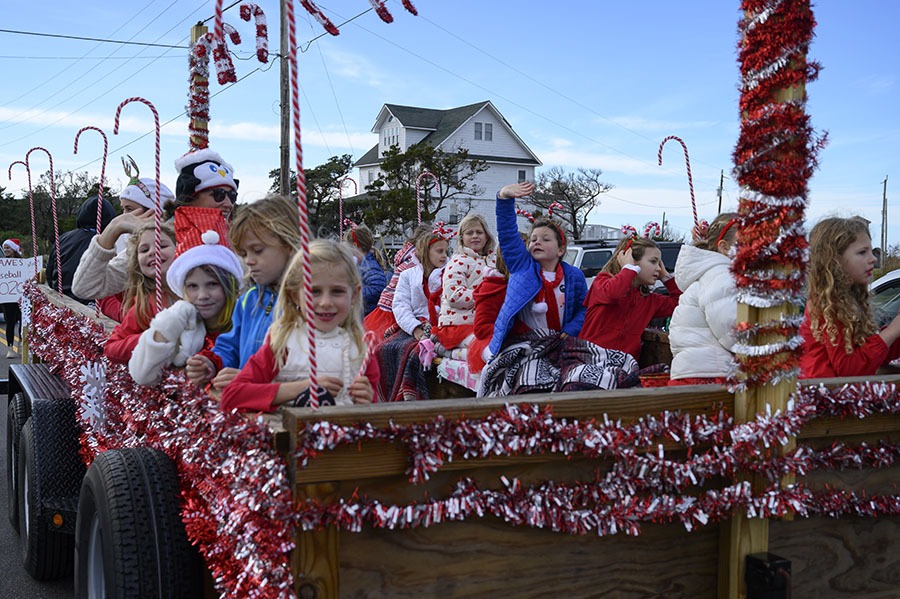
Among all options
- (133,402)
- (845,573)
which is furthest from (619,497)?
(133,402)

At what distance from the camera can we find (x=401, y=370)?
6.79 meters

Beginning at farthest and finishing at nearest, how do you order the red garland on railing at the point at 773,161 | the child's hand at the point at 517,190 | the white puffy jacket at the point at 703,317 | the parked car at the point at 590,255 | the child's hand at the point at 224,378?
the parked car at the point at 590,255 < the child's hand at the point at 517,190 < the white puffy jacket at the point at 703,317 < the child's hand at the point at 224,378 < the red garland on railing at the point at 773,161

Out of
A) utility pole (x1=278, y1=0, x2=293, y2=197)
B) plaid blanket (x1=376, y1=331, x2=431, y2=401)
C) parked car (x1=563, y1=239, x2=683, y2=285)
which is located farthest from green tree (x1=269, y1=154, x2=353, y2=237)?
plaid blanket (x1=376, y1=331, x2=431, y2=401)

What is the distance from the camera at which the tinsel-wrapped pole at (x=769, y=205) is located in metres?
2.13

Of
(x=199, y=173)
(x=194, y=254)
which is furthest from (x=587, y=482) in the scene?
(x=199, y=173)

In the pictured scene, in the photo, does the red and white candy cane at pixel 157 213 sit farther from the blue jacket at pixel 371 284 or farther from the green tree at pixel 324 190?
the green tree at pixel 324 190

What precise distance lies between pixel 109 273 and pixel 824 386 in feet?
13.7

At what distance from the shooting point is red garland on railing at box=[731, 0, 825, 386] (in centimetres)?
212

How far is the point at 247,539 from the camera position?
6.46 feet

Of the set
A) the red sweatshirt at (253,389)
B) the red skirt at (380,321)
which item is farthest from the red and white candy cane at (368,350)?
the red skirt at (380,321)

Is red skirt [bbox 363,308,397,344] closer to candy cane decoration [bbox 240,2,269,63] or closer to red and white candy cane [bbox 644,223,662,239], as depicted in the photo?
red and white candy cane [bbox 644,223,662,239]

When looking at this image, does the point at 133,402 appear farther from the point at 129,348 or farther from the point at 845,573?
the point at 845,573

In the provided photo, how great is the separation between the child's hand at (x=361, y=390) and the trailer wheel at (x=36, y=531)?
2.27 metres

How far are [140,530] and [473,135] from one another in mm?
44342
